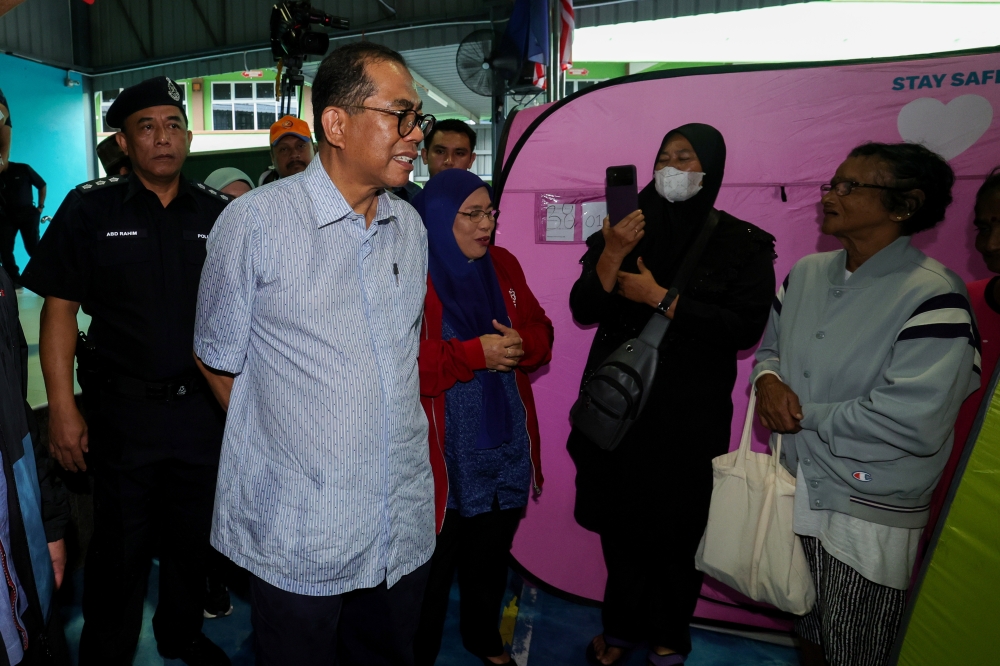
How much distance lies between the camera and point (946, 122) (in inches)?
75.5

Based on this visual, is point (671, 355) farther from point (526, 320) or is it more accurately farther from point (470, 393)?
point (470, 393)

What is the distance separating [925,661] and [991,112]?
1496mm

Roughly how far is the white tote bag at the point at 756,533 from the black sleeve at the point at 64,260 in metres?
1.81

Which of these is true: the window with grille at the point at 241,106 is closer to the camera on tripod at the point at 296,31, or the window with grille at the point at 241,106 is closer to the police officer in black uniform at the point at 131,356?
the camera on tripod at the point at 296,31

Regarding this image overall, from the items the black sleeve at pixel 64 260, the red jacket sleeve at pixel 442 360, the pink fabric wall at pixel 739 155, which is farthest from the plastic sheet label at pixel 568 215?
the black sleeve at pixel 64 260

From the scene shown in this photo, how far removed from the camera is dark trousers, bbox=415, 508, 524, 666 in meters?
1.88

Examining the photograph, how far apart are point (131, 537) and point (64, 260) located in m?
0.78

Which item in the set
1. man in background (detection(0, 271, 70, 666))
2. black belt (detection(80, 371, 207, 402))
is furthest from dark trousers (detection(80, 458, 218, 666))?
man in background (detection(0, 271, 70, 666))

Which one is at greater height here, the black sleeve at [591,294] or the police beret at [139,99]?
the police beret at [139,99]

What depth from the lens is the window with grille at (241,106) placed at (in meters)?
17.2

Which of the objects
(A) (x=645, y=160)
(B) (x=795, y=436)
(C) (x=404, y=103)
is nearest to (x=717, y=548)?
(B) (x=795, y=436)

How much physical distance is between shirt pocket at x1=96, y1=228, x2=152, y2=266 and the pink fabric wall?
1179 millimetres

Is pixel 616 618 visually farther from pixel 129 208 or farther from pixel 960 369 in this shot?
pixel 129 208

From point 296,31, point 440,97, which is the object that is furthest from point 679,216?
point 440,97
